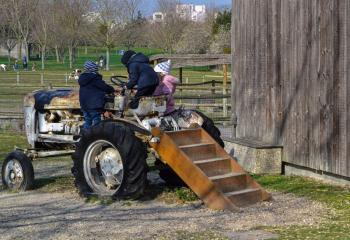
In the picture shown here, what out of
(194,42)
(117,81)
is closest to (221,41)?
(194,42)

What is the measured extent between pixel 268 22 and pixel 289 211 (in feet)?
13.9

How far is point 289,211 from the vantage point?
8227mm

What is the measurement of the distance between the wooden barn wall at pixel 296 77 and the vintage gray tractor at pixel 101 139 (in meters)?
1.54

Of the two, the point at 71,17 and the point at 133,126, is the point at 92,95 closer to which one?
the point at 133,126

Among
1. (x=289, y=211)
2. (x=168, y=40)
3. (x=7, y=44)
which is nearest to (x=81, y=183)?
(x=289, y=211)

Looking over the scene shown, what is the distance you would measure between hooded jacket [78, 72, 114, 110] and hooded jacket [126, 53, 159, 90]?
36cm

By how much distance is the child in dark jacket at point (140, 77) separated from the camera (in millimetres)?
9172

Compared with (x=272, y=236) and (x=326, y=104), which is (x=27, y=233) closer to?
(x=272, y=236)

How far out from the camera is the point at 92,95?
937 centimetres

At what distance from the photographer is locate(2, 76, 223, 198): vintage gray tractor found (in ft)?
28.1

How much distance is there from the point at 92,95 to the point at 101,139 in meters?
0.73

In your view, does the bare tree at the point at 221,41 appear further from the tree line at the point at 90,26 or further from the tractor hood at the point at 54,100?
the tractor hood at the point at 54,100

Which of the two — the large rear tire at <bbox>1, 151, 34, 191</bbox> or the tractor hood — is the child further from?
the large rear tire at <bbox>1, 151, 34, 191</bbox>

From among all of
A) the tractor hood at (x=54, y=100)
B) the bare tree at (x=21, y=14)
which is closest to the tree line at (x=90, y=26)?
the bare tree at (x=21, y=14)
